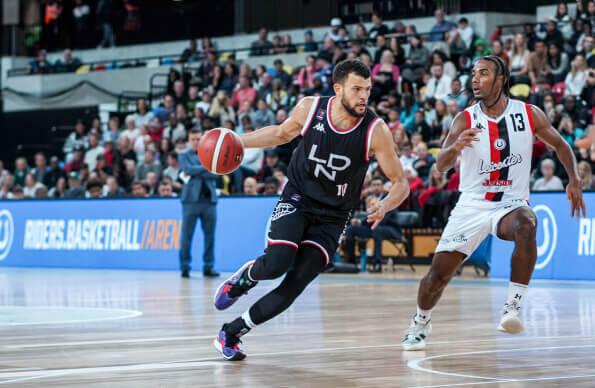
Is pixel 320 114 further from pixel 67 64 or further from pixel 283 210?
pixel 67 64

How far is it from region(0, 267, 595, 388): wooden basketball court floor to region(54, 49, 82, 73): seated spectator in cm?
2022

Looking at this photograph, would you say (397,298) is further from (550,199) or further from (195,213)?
(195,213)

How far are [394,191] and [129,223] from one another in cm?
1498

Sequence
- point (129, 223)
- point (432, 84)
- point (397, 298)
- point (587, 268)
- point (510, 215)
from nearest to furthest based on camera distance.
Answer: point (510, 215) → point (397, 298) → point (587, 268) → point (129, 223) → point (432, 84)

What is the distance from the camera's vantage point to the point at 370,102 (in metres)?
25.3

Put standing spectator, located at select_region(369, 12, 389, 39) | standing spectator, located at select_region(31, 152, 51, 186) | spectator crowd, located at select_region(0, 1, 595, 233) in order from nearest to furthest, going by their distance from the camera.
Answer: spectator crowd, located at select_region(0, 1, 595, 233) < standing spectator, located at select_region(369, 12, 389, 39) < standing spectator, located at select_region(31, 152, 51, 186)

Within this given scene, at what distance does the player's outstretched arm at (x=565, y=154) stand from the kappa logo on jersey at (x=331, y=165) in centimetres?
179

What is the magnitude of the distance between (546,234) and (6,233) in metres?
12.1

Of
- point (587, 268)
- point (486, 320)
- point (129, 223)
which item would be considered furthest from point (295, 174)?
point (129, 223)

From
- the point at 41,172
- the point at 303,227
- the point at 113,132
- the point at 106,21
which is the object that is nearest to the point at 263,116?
the point at 113,132

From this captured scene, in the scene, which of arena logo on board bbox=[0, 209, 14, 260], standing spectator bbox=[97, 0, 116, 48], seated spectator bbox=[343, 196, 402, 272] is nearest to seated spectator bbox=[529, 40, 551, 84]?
seated spectator bbox=[343, 196, 402, 272]

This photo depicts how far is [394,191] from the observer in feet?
27.0

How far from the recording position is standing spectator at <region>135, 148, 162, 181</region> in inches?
1012

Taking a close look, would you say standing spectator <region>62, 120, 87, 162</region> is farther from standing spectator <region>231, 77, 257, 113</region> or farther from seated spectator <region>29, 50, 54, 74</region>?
standing spectator <region>231, 77, 257, 113</region>
